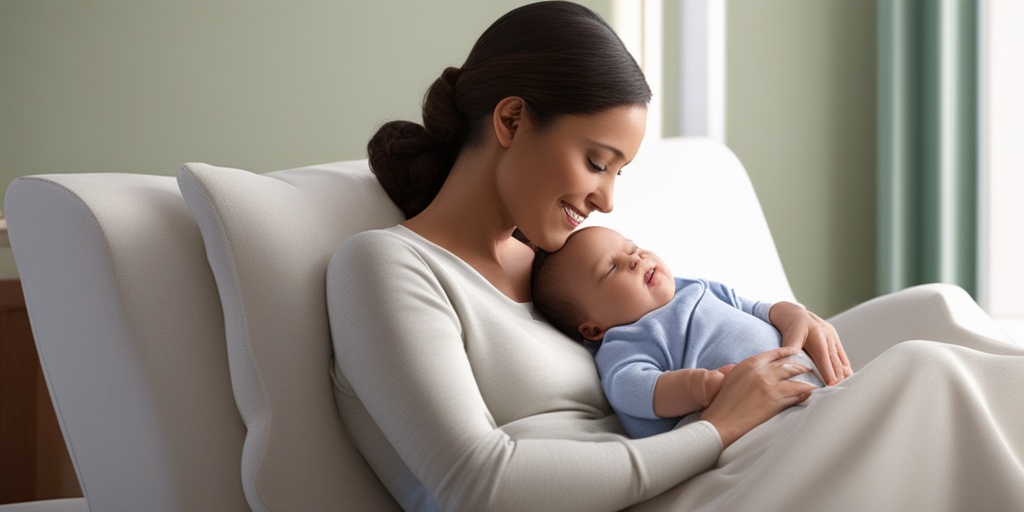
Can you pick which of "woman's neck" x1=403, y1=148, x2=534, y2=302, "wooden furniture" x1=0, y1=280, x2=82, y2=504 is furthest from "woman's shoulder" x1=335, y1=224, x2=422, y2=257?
"wooden furniture" x1=0, y1=280, x2=82, y2=504

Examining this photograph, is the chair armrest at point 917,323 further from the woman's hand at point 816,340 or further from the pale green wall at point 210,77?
the pale green wall at point 210,77

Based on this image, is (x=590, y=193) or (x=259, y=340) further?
(x=590, y=193)

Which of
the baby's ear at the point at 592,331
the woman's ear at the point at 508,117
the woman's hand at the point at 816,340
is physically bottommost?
the woman's hand at the point at 816,340

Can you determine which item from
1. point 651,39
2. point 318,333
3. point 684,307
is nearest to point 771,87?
point 651,39

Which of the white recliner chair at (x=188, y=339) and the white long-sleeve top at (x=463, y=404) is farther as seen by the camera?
the white recliner chair at (x=188, y=339)

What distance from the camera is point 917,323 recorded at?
1.78 metres

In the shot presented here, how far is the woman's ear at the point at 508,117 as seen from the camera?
1393mm

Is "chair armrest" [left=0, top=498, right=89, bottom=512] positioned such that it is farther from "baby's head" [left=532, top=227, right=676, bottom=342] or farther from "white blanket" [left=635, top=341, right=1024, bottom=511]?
"white blanket" [left=635, top=341, right=1024, bottom=511]

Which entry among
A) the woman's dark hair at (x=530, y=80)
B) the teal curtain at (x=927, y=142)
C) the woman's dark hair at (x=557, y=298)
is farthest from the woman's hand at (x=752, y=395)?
the teal curtain at (x=927, y=142)

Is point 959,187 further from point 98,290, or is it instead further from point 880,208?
point 98,290

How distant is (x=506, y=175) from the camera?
1425 mm

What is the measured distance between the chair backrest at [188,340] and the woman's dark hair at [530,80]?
249mm

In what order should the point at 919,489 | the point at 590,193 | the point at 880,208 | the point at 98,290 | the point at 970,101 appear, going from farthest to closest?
1. the point at 880,208
2. the point at 970,101
3. the point at 590,193
4. the point at 98,290
5. the point at 919,489

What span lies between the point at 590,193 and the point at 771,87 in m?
2.08
